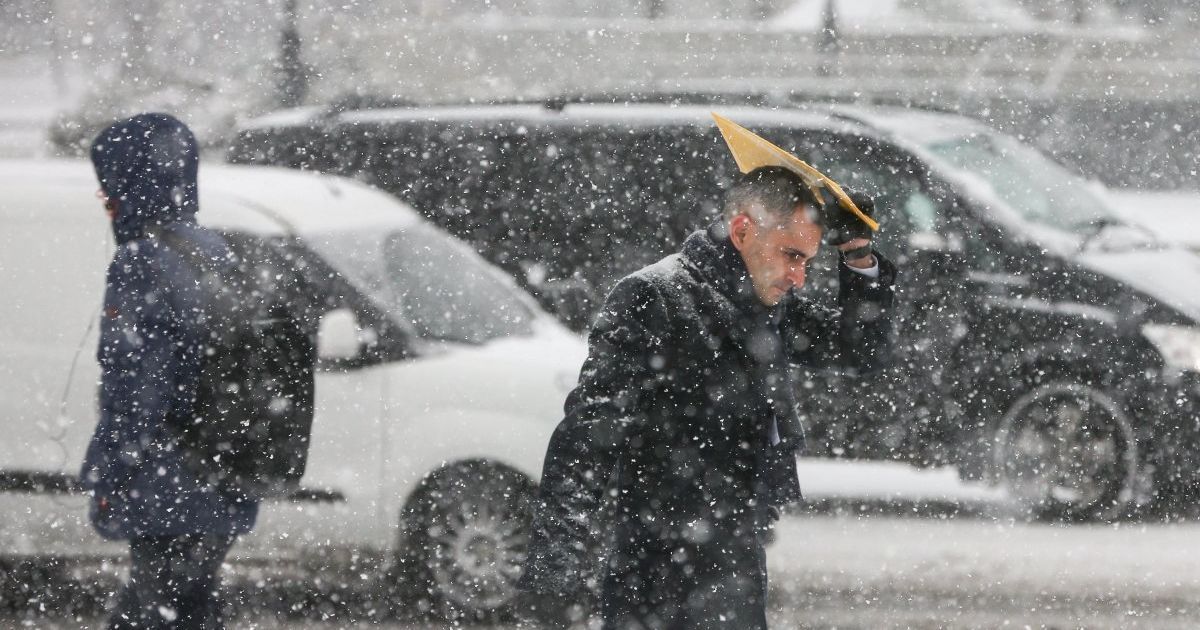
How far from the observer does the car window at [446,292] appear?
5.55m

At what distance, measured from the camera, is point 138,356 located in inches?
138

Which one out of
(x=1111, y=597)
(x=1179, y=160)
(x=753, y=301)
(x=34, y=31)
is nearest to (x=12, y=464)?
(x=753, y=301)

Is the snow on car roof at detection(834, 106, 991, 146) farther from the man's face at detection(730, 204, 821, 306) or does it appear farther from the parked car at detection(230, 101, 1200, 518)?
the man's face at detection(730, 204, 821, 306)

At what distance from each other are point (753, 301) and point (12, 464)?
3.47 m

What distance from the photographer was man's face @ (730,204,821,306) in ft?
10.1

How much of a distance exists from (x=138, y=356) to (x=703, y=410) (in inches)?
55.2

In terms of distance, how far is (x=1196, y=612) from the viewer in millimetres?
5586

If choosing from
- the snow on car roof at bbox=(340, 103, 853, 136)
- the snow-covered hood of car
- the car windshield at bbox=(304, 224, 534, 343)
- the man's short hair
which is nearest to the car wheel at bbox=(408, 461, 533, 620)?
the car windshield at bbox=(304, 224, 534, 343)

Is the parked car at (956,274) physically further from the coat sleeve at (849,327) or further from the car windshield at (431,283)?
the coat sleeve at (849,327)

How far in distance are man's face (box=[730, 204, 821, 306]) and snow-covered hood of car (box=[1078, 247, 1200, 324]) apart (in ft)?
12.8

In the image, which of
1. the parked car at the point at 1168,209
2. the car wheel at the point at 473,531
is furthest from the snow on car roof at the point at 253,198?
the parked car at the point at 1168,209

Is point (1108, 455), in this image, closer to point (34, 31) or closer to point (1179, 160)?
point (1179, 160)

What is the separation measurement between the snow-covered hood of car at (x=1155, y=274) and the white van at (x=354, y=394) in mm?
2638

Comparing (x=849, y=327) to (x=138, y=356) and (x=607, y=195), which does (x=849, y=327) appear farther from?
(x=607, y=195)
